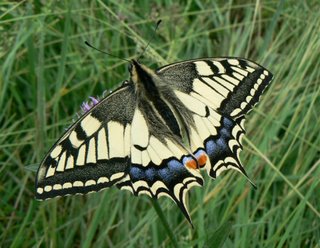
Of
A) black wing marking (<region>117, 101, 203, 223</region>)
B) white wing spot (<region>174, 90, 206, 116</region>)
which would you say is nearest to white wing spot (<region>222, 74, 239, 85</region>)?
white wing spot (<region>174, 90, 206, 116</region>)

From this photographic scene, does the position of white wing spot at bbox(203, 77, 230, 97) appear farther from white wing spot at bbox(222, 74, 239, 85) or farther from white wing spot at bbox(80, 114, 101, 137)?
white wing spot at bbox(80, 114, 101, 137)

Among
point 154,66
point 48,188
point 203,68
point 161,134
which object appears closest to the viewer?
point 48,188

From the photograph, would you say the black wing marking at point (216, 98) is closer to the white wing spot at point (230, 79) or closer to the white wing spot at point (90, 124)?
the white wing spot at point (230, 79)

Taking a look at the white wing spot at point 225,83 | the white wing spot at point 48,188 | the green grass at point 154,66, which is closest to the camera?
the white wing spot at point 48,188

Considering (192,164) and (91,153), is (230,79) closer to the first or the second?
(192,164)

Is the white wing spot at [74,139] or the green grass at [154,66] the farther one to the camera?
the green grass at [154,66]

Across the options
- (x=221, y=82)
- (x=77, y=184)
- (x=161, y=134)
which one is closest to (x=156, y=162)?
(x=161, y=134)

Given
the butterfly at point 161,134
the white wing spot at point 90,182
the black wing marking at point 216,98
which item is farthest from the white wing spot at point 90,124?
the black wing marking at point 216,98
